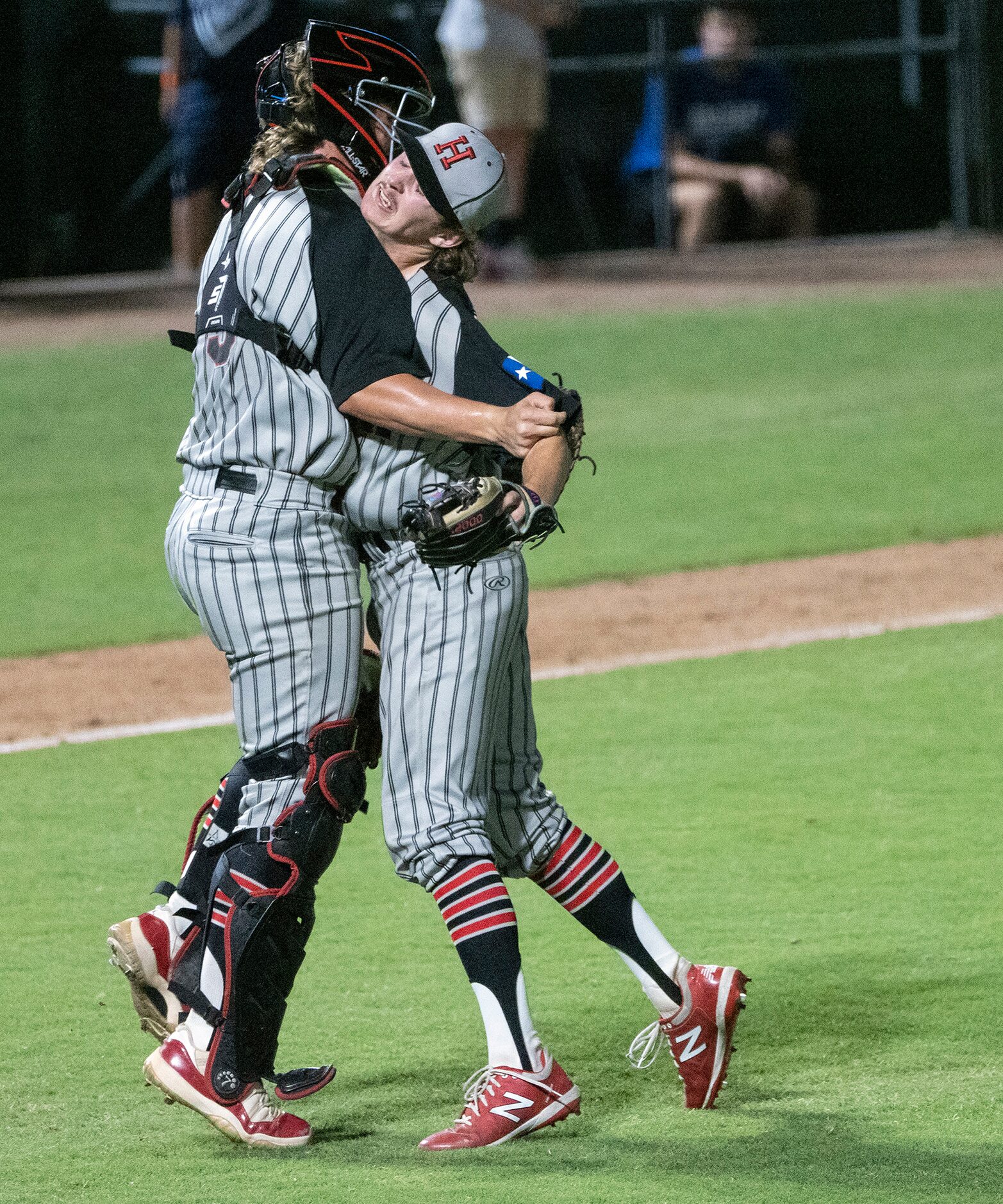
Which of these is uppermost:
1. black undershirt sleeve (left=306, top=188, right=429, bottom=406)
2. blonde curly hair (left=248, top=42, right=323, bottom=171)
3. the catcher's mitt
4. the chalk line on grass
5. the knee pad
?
blonde curly hair (left=248, top=42, right=323, bottom=171)

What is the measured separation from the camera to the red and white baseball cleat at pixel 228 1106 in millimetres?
3148

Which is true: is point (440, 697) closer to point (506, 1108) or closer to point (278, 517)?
point (278, 517)

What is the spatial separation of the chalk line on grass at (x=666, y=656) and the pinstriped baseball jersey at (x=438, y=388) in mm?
2866

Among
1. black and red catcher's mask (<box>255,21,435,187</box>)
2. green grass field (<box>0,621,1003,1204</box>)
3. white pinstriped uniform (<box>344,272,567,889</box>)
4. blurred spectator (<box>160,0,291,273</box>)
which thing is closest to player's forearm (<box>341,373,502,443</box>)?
white pinstriped uniform (<box>344,272,567,889</box>)

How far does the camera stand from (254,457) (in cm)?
317

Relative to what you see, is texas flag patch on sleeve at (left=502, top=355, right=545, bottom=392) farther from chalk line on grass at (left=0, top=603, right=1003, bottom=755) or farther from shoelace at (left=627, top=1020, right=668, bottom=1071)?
chalk line on grass at (left=0, top=603, right=1003, bottom=755)

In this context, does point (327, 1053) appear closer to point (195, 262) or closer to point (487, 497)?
point (487, 497)

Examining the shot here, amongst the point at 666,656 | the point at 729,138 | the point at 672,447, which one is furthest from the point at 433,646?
the point at 729,138

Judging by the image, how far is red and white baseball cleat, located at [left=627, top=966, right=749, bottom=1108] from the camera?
10.8 ft

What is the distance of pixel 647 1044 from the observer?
3389mm

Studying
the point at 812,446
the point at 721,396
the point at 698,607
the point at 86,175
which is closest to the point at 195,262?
the point at 86,175

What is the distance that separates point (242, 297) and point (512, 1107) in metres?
1.37

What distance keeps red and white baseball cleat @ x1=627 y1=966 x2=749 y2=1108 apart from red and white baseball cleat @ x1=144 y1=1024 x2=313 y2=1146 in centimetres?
63

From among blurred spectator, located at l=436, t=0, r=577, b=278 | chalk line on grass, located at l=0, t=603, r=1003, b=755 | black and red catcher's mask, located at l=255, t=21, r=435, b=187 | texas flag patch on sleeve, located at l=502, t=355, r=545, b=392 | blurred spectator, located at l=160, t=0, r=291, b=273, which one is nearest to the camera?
texas flag patch on sleeve, located at l=502, t=355, r=545, b=392
